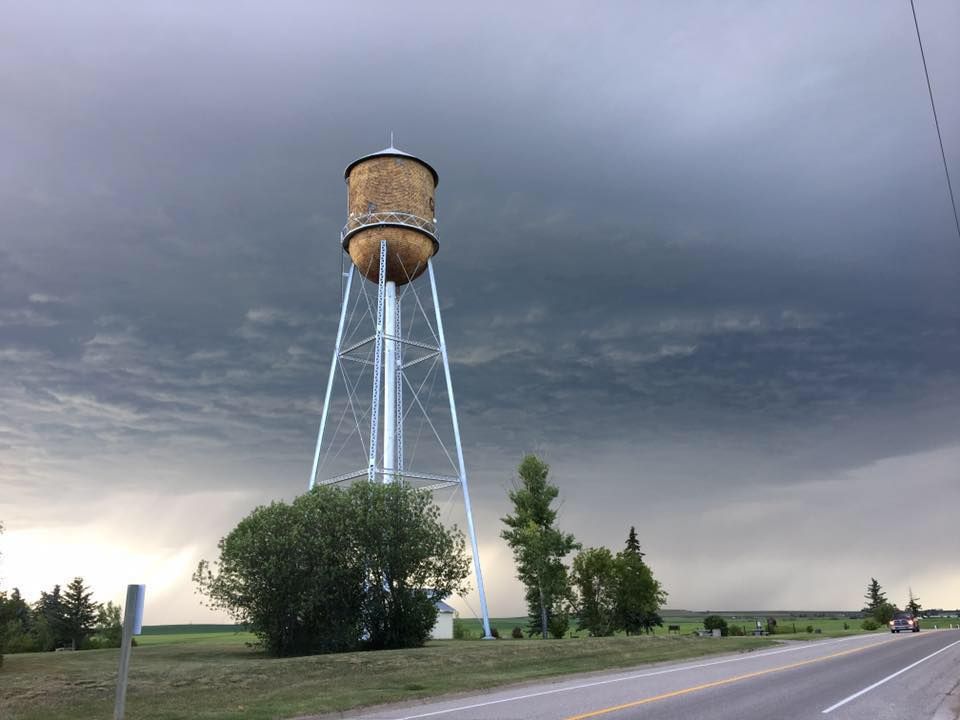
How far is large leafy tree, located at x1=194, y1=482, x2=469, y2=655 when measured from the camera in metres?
29.7

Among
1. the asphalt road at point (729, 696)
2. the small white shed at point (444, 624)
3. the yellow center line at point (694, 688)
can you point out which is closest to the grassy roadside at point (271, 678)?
the asphalt road at point (729, 696)

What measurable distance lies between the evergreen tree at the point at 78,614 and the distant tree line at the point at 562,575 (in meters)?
35.1

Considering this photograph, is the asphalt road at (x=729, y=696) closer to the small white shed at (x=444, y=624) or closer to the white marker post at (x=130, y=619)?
the white marker post at (x=130, y=619)

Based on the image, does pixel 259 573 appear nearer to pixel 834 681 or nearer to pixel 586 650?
pixel 586 650

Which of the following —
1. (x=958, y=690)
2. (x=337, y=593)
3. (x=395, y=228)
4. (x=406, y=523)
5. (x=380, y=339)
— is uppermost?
(x=395, y=228)

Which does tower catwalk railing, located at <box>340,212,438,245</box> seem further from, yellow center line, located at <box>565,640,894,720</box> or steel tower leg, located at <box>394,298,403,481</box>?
yellow center line, located at <box>565,640,894,720</box>

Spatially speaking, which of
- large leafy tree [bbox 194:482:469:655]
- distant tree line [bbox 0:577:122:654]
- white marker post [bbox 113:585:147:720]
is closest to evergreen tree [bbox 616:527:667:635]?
large leafy tree [bbox 194:482:469:655]

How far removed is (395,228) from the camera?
3709 cm

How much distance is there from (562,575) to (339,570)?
18414mm

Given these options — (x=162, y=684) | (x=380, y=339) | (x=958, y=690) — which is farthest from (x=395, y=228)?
(x=958, y=690)

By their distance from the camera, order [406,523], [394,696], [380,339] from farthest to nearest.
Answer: [380,339] < [406,523] < [394,696]

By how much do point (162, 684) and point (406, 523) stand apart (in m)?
14.2

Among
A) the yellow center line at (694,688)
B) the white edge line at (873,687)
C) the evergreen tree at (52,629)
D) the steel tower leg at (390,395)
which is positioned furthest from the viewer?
the evergreen tree at (52,629)

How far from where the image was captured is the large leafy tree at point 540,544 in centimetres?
4450
